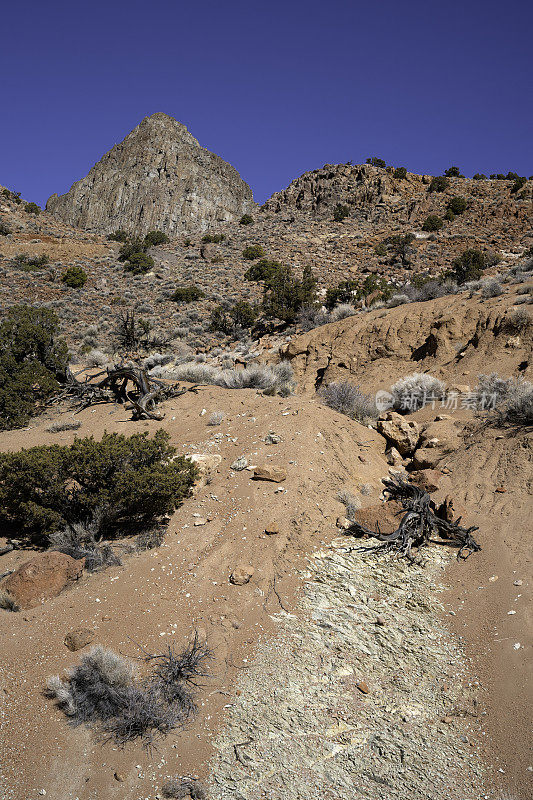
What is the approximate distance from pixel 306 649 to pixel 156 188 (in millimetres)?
76440

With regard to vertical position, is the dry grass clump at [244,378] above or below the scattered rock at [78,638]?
above

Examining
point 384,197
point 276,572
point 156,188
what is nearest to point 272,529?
point 276,572

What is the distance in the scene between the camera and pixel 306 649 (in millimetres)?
3965

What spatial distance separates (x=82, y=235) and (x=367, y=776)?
44160 millimetres

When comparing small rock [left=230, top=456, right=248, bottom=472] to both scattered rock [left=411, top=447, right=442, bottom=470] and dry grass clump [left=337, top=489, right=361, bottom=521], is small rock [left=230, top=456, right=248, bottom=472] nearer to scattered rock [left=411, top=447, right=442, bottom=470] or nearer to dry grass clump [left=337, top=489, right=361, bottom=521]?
dry grass clump [left=337, top=489, right=361, bottom=521]

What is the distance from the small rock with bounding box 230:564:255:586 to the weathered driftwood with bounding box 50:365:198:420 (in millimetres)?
5414

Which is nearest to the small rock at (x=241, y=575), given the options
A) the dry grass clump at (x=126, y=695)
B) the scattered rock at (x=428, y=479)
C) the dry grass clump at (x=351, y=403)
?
the dry grass clump at (x=126, y=695)

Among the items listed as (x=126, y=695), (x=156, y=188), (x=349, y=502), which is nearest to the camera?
(x=126, y=695)

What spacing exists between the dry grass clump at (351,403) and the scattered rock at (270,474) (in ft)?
11.7

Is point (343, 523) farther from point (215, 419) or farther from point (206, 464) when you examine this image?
point (215, 419)

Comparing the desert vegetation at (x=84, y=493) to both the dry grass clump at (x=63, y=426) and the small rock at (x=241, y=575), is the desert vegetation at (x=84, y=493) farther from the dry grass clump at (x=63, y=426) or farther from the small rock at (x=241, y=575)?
the dry grass clump at (x=63, y=426)

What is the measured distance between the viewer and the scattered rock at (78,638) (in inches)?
152

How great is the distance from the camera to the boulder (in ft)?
26.7

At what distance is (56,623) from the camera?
4.11 m
